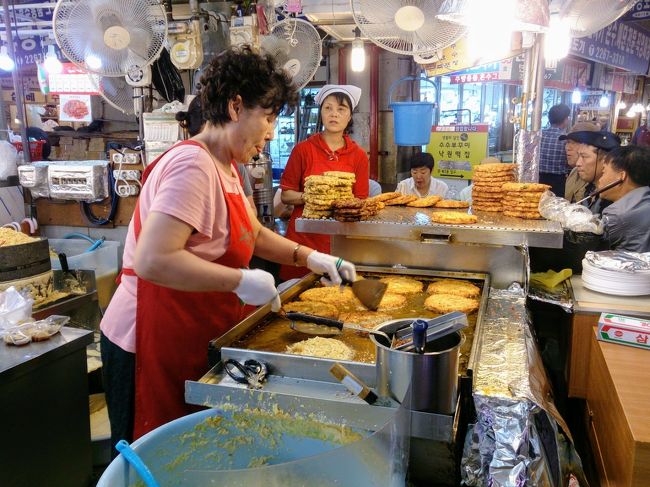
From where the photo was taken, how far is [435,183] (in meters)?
5.23

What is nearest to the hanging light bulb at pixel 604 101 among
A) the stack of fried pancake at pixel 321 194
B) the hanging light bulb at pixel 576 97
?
the hanging light bulb at pixel 576 97

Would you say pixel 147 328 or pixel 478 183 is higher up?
pixel 478 183

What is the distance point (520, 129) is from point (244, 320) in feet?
7.62

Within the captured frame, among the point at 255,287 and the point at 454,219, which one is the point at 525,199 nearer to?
the point at 454,219

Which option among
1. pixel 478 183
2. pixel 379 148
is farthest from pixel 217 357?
pixel 379 148

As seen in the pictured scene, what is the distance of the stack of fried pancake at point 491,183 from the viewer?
9.56 feet

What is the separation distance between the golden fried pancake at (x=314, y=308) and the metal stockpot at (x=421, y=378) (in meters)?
0.83

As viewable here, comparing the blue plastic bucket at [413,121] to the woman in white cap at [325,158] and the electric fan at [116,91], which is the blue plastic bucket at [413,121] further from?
the electric fan at [116,91]

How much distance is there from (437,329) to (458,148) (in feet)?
20.3

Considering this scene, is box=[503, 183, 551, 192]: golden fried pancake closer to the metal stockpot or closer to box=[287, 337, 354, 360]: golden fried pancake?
box=[287, 337, 354, 360]: golden fried pancake

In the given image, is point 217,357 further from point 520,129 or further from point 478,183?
point 520,129

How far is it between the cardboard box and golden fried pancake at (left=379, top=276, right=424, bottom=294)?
2.78 ft

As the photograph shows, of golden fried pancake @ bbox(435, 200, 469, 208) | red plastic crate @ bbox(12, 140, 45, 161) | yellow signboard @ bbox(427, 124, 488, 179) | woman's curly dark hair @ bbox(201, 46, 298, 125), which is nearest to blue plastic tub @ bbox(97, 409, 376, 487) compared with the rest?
woman's curly dark hair @ bbox(201, 46, 298, 125)

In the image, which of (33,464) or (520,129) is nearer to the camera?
(33,464)
